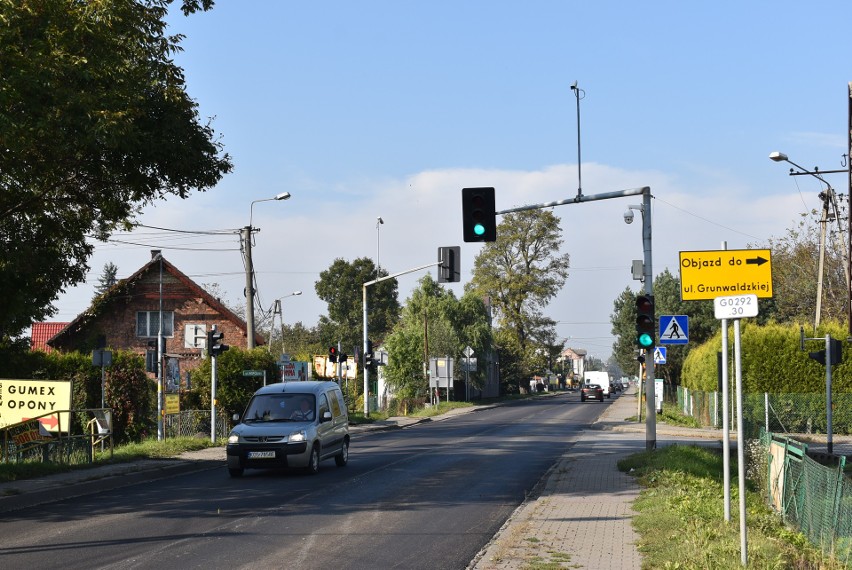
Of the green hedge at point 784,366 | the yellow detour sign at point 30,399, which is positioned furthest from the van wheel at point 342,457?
the green hedge at point 784,366

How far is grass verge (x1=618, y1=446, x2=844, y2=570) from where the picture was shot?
9.13 meters

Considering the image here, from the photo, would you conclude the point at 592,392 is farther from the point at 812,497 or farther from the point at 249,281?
the point at 812,497

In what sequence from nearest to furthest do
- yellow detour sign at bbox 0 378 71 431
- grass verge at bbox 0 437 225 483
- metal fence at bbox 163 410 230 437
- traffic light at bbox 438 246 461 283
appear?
grass verge at bbox 0 437 225 483 < yellow detour sign at bbox 0 378 71 431 < metal fence at bbox 163 410 230 437 < traffic light at bbox 438 246 461 283

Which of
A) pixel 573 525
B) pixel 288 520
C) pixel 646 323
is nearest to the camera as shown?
pixel 573 525

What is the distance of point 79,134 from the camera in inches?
631

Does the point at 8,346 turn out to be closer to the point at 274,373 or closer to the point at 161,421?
the point at 161,421

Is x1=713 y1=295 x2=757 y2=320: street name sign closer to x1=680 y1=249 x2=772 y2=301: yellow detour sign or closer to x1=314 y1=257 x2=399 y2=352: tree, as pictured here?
x1=680 y1=249 x2=772 y2=301: yellow detour sign

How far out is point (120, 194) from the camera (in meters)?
19.4

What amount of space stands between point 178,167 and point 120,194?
202 centimetres

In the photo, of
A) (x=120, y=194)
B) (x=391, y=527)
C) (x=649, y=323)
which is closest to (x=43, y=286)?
(x=120, y=194)

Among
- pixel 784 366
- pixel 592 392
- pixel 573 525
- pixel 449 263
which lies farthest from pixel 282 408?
pixel 592 392

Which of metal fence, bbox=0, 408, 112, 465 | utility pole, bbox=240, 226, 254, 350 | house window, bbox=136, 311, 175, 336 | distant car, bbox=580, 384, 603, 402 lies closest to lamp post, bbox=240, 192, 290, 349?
utility pole, bbox=240, 226, 254, 350

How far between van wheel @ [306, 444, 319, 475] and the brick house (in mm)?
37256

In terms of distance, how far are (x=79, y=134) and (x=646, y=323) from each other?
11599 mm
